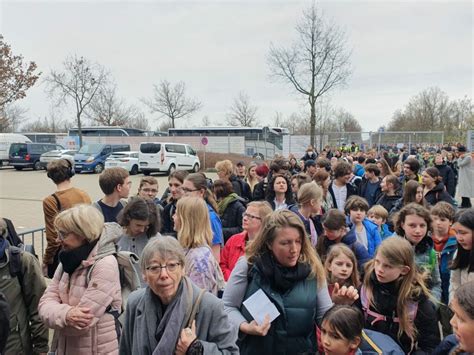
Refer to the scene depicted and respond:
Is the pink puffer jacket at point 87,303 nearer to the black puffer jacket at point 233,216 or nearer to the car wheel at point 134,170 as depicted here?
the black puffer jacket at point 233,216

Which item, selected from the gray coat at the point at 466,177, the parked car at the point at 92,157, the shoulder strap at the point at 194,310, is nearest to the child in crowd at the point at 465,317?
the shoulder strap at the point at 194,310

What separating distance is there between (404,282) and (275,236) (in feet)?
3.32

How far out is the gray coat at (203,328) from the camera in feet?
6.70

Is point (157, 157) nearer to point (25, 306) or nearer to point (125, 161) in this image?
point (125, 161)

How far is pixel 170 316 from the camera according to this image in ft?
6.68

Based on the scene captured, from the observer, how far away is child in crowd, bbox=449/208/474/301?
3.19 metres

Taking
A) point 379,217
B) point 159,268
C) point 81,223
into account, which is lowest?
point 379,217

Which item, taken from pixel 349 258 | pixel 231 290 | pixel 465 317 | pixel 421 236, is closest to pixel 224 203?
pixel 349 258

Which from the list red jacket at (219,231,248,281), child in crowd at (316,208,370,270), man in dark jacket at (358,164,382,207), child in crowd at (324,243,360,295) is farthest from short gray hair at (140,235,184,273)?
man in dark jacket at (358,164,382,207)

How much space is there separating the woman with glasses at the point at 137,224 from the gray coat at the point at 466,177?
1113 centimetres

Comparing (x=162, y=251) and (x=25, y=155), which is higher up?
(x=162, y=251)

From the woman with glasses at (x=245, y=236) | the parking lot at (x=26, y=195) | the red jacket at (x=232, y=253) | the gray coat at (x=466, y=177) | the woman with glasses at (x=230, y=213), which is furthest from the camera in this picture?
the gray coat at (x=466, y=177)

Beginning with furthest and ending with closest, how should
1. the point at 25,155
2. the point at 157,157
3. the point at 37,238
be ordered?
the point at 25,155
the point at 157,157
the point at 37,238

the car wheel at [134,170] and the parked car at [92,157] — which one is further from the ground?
the parked car at [92,157]
